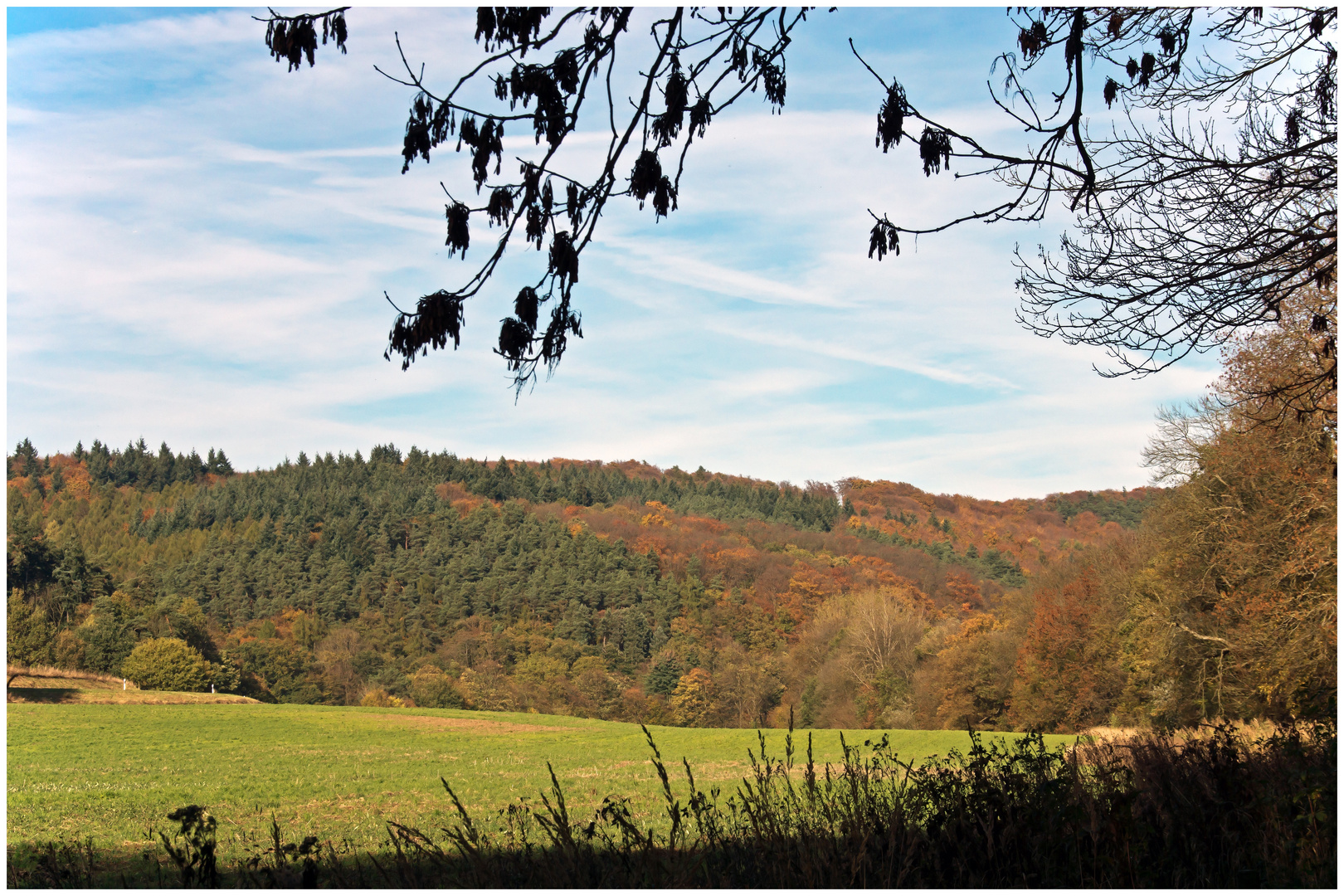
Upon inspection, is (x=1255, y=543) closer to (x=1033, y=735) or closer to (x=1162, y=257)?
(x=1162, y=257)

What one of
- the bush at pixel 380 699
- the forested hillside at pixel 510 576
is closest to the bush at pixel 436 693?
the forested hillside at pixel 510 576

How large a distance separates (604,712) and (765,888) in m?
84.2

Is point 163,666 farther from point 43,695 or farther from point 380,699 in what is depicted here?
point 380,699

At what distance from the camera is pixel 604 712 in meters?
85.2

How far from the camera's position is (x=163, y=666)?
7319cm

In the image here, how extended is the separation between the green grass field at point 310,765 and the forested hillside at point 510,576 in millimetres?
19644

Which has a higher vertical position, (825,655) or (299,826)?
(299,826)

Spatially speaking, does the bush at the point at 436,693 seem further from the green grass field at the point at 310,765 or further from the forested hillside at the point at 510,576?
the green grass field at the point at 310,765

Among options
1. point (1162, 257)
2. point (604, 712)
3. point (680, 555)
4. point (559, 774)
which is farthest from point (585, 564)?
point (1162, 257)

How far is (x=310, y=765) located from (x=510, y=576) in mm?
80252

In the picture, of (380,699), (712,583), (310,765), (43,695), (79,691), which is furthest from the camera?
(712,583)

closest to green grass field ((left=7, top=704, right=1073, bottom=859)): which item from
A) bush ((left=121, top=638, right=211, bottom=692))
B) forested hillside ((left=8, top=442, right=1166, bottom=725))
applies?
bush ((left=121, top=638, right=211, bottom=692))

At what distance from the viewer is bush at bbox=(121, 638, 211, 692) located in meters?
72.8

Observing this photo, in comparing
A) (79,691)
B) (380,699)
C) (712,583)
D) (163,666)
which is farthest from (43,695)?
(712,583)
